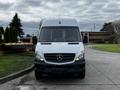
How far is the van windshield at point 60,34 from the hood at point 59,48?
72 centimetres

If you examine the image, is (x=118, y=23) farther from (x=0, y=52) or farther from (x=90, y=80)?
(x=90, y=80)

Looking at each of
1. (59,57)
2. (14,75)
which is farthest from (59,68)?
(14,75)

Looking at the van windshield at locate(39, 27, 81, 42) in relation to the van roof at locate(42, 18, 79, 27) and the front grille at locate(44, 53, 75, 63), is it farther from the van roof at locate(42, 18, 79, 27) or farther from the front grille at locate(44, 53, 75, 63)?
the front grille at locate(44, 53, 75, 63)

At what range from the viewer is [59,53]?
1285 cm

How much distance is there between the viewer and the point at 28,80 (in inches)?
534

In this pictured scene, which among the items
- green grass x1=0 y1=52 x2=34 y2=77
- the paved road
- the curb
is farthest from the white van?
green grass x1=0 y1=52 x2=34 y2=77

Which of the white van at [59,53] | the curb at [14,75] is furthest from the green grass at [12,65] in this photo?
the white van at [59,53]

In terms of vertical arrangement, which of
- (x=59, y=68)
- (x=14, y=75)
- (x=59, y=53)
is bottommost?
(x=14, y=75)

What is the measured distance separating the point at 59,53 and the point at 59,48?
34cm

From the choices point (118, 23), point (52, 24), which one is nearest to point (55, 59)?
point (52, 24)

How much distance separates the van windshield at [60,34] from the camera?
47.1 ft

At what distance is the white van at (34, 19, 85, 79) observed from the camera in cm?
1270

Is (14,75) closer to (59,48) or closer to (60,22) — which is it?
(59,48)

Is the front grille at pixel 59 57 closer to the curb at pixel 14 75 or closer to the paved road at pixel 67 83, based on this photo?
the paved road at pixel 67 83
